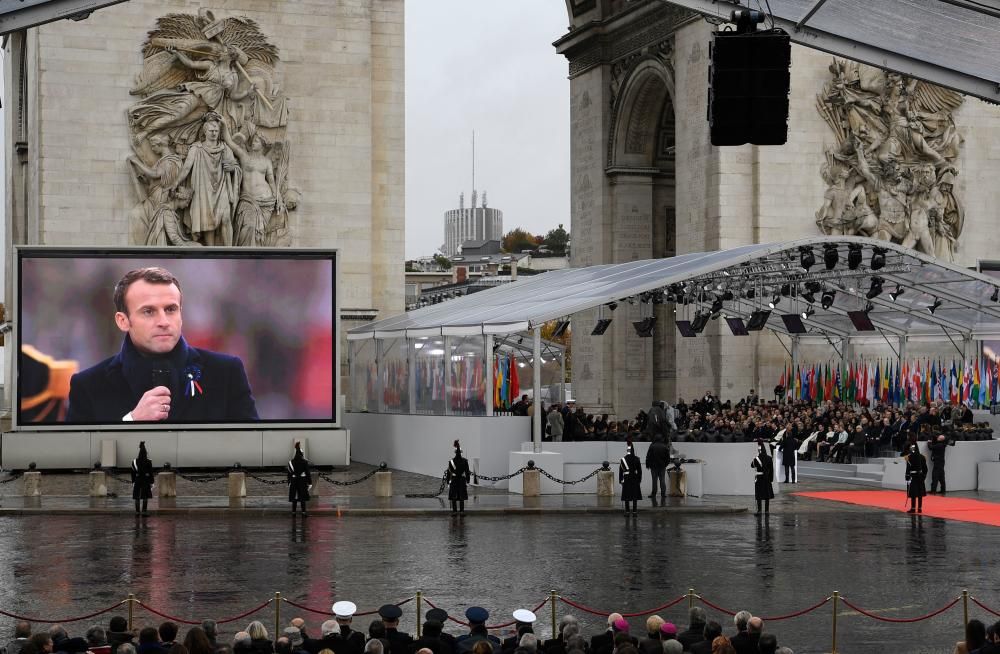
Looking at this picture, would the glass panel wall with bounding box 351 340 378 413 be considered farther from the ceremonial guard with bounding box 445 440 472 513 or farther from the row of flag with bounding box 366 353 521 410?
the ceremonial guard with bounding box 445 440 472 513

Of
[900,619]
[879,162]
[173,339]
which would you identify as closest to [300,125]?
[173,339]

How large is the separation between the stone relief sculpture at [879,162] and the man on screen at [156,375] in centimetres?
1978

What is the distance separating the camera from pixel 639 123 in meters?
55.8

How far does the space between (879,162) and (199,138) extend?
2087 cm

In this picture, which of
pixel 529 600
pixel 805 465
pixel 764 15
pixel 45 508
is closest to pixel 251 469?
pixel 45 508

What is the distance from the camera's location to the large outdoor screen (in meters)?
36.7

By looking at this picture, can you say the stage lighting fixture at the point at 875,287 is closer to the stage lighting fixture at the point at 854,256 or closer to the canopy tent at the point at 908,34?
the stage lighting fixture at the point at 854,256

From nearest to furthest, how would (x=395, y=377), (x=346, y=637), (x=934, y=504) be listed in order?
1. (x=346, y=637)
2. (x=934, y=504)
3. (x=395, y=377)

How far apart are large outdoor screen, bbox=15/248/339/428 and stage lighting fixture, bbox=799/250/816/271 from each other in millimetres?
11698

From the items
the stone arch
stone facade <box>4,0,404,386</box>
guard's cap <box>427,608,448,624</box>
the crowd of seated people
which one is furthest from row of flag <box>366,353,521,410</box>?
guard's cap <box>427,608,448,624</box>

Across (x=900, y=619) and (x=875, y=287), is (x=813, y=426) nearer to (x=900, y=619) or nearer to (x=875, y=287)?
(x=875, y=287)

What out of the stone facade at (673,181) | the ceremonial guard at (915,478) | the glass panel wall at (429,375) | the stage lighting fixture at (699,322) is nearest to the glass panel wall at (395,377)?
the glass panel wall at (429,375)

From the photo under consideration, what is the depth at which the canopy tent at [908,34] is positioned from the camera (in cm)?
1453

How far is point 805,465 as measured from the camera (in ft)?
136
